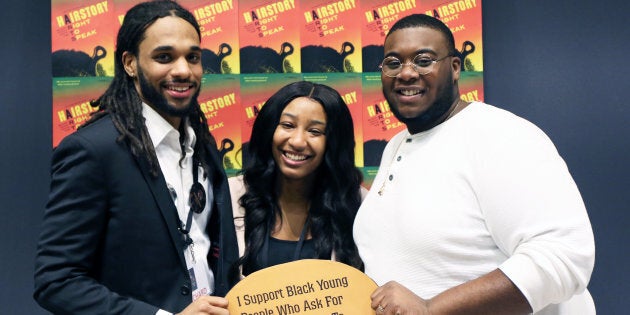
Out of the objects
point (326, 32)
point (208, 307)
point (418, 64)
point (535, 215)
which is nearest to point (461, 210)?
point (535, 215)

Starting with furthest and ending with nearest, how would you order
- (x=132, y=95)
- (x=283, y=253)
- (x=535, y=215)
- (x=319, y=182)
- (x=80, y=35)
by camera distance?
1. (x=80, y=35)
2. (x=319, y=182)
3. (x=283, y=253)
4. (x=132, y=95)
5. (x=535, y=215)

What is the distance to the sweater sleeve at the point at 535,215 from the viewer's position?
1307mm

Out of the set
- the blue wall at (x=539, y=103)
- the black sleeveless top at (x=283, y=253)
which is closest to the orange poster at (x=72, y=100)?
the blue wall at (x=539, y=103)

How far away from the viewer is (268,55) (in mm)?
2658

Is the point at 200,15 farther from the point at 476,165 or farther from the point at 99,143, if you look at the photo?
the point at 476,165

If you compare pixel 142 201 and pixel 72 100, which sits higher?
pixel 72 100

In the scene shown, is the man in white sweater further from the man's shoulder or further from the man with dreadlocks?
the man's shoulder

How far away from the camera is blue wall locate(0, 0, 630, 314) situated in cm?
272

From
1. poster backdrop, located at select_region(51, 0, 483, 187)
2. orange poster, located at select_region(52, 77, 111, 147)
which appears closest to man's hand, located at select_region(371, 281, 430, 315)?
poster backdrop, located at select_region(51, 0, 483, 187)

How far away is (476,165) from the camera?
1429 millimetres

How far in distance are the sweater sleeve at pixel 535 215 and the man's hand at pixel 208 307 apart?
662 millimetres

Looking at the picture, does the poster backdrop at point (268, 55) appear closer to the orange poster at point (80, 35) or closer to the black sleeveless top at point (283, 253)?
the orange poster at point (80, 35)

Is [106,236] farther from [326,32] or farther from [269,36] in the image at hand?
[326,32]

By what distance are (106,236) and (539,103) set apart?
203 cm
